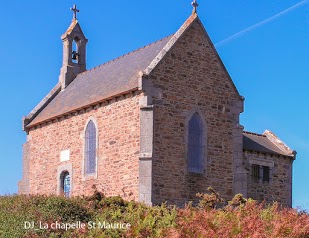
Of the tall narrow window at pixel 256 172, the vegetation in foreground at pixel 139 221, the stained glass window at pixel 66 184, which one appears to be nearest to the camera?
the vegetation in foreground at pixel 139 221

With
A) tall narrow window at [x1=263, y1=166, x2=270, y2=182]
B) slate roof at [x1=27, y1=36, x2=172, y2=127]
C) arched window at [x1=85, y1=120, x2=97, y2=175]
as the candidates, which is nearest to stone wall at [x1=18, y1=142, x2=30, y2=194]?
slate roof at [x1=27, y1=36, x2=172, y2=127]

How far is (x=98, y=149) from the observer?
31234 millimetres

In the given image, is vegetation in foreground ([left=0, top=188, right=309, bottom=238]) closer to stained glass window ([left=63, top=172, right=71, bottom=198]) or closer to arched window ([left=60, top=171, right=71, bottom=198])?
stained glass window ([left=63, top=172, right=71, bottom=198])

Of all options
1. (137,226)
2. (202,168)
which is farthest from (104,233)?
(202,168)

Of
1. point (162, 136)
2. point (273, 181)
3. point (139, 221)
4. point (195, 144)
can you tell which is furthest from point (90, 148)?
point (139, 221)

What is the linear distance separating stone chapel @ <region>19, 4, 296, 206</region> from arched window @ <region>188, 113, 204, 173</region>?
0.04 m

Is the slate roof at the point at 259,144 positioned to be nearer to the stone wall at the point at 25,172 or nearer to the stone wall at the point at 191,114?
the stone wall at the point at 191,114

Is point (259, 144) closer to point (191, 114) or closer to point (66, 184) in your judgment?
point (191, 114)

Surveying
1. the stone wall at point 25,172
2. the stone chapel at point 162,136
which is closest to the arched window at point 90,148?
the stone chapel at point 162,136

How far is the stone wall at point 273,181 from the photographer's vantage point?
108ft

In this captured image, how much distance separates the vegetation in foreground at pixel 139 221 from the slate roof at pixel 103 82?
336 inches

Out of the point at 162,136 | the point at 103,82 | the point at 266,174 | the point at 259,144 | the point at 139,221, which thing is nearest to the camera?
the point at 139,221

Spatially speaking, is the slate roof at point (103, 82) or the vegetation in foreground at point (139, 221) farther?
the slate roof at point (103, 82)

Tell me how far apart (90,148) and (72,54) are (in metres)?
9.43
